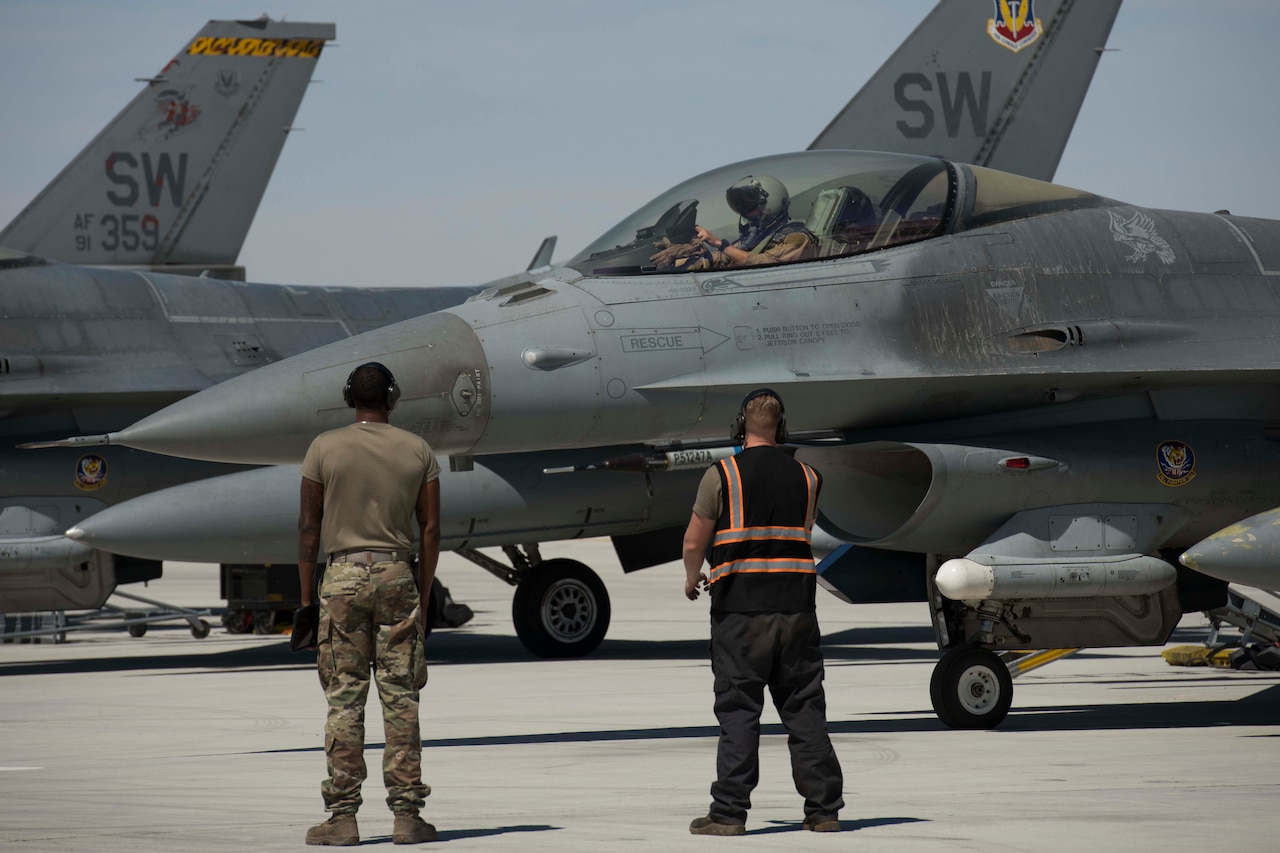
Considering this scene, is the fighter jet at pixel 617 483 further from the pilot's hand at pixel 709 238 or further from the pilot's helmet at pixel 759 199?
the pilot's helmet at pixel 759 199

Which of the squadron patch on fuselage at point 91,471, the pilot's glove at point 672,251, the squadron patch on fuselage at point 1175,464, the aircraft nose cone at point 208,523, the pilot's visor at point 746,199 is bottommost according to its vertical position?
the squadron patch on fuselage at point 1175,464

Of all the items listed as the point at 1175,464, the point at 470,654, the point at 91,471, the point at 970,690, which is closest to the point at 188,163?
the point at 91,471

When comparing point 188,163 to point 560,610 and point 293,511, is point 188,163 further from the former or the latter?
point 560,610

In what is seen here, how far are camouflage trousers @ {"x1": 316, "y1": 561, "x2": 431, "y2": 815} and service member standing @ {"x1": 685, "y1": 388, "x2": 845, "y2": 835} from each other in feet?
3.40

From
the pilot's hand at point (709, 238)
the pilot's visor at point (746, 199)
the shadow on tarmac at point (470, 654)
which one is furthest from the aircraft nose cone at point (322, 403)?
the shadow on tarmac at point (470, 654)

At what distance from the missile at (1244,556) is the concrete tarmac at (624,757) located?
844 mm

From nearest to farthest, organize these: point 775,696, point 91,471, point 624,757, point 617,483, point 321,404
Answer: point 775,696 < point 624,757 < point 321,404 < point 617,483 < point 91,471

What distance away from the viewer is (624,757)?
8016mm

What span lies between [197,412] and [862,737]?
3.80 meters

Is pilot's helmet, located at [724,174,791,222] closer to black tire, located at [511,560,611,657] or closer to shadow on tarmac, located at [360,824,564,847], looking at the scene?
shadow on tarmac, located at [360,824,564,847]

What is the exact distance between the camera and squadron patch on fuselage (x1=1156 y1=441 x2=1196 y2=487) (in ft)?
30.0

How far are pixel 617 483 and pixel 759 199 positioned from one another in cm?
540

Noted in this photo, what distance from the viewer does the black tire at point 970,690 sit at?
895 cm

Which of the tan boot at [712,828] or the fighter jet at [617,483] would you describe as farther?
the fighter jet at [617,483]
